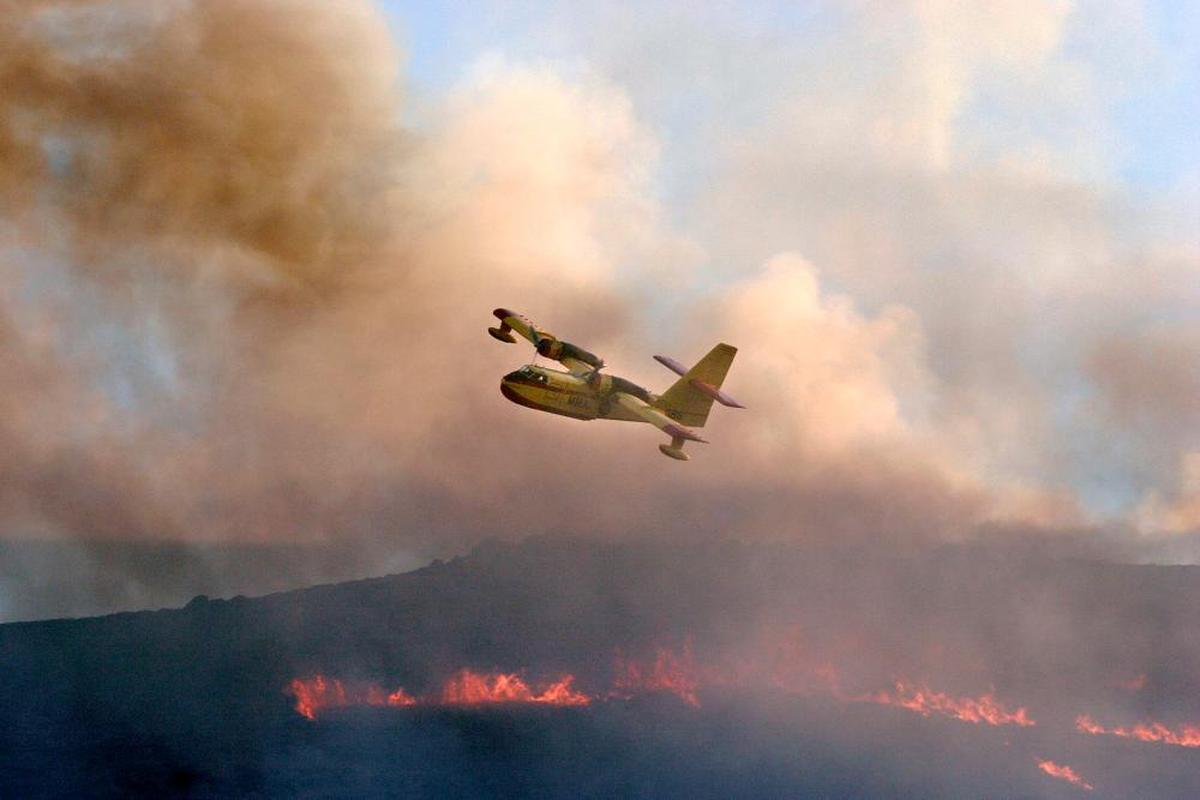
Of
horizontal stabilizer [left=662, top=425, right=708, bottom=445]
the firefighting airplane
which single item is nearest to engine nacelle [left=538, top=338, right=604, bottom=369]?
the firefighting airplane

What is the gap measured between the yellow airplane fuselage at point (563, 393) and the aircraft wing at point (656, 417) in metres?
1.03

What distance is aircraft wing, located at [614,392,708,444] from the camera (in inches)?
4237

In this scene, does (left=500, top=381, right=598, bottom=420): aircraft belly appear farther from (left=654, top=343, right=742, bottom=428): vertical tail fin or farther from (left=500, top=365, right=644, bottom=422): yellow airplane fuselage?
(left=654, top=343, right=742, bottom=428): vertical tail fin

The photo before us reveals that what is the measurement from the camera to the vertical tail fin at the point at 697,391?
11638 cm

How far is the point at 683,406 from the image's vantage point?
121 meters

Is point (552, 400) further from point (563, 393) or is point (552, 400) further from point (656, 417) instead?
point (656, 417)

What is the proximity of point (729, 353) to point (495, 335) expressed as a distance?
1089 inches

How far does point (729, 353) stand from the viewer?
11625cm

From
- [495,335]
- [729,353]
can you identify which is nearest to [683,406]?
[729,353]

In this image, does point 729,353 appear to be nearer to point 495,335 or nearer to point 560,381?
point 560,381

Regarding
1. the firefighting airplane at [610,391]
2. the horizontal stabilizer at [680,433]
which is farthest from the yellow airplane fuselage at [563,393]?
the horizontal stabilizer at [680,433]

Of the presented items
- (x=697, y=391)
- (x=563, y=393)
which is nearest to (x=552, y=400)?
(x=563, y=393)

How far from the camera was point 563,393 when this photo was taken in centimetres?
11569

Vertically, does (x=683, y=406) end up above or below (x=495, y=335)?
below
